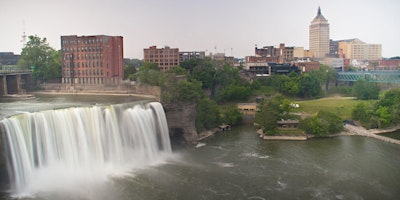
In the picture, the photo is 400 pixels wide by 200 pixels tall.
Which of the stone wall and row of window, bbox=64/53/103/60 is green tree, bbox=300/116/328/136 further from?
row of window, bbox=64/53/103/60

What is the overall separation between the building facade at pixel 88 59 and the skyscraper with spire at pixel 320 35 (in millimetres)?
113449

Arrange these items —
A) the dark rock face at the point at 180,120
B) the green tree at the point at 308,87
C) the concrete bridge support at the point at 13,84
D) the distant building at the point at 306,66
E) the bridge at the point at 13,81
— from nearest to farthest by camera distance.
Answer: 1. the dark rock face at the point at 180,120
2. the bridge at the point at 13,81
3. the concrete bridge support at the point at 13,84
4. the green tree at the point at 308,87
5. the distant building at the point at 306,66

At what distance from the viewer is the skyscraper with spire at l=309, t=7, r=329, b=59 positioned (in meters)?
155

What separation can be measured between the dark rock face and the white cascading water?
4172mm

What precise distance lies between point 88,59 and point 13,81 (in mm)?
10850

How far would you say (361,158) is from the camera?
37.8 meters

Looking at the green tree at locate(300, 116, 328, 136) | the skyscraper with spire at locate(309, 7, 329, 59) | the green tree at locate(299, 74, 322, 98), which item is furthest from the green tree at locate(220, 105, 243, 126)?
the skyscraper with spire at locate(309, 7, 329, 59)

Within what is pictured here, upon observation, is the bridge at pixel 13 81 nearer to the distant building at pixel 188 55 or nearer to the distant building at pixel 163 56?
the distant building at pixel 163 56

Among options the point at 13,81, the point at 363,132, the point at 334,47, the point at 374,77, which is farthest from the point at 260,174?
the point at 334,47

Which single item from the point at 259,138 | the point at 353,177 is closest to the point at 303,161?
the point at 353,177

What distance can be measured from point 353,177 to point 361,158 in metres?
6.64

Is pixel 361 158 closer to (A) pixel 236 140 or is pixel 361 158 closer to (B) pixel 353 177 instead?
(B) pixel 353 177

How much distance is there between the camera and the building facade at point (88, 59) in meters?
57.8

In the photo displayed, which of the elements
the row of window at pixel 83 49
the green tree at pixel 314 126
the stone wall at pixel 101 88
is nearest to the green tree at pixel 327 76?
the green tree at pixel 314 126
